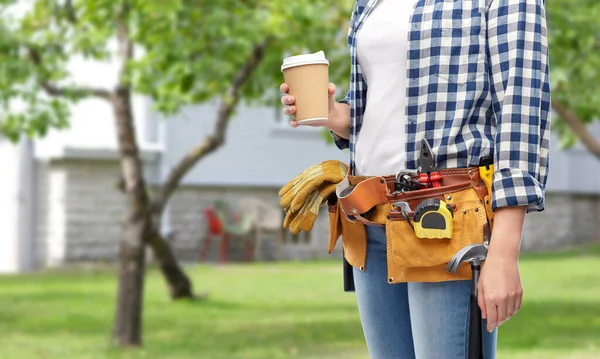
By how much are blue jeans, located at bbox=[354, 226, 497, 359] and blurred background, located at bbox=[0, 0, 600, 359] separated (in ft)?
18.0

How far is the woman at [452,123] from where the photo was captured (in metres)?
2.32

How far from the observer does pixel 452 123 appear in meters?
2.43

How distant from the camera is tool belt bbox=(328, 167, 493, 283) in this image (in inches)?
93.9

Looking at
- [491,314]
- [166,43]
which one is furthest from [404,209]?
Result: [166,43]

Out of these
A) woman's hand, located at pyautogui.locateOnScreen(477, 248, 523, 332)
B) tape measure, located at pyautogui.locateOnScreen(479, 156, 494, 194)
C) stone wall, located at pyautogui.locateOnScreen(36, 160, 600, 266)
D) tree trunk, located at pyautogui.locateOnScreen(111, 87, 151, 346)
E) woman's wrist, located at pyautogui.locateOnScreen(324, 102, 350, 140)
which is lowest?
stone wall, located at pyautogui.locateOnScreen(36, 160, 600, 266)

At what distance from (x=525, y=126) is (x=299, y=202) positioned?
64 centimetres

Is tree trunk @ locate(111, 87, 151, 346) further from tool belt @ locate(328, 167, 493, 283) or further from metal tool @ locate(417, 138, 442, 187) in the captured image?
metal tool @ locate(417, 138, 442, 187)

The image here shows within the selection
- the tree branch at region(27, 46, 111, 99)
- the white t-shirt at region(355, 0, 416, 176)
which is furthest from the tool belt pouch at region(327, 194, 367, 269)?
the tree branch at region(27, 46, 111, 99)

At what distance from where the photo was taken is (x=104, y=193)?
1908cm

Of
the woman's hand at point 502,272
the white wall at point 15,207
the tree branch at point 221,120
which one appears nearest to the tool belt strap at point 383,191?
the woman's hand at point 502,272

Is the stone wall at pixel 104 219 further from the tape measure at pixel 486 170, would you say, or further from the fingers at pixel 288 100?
the tape measure at pixel 486 170

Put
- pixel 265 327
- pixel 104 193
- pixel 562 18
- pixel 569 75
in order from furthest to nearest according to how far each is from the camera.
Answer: pixel 104 193 < pixel 265 327 < pixel 569 75 < pixel 562 18

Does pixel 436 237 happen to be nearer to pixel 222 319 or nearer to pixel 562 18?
pixel 562 18

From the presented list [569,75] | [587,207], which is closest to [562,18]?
[569,75]
